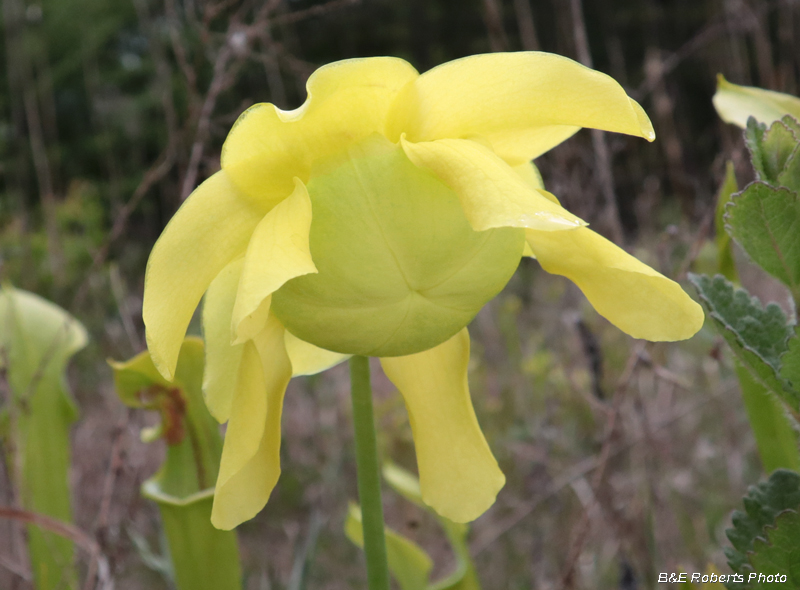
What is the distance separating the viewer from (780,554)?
0.37 meters

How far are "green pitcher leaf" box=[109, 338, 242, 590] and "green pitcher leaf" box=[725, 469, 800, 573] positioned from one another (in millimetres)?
342

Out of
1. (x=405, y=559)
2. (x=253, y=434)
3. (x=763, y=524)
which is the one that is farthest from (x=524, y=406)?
(x=253, y=434)

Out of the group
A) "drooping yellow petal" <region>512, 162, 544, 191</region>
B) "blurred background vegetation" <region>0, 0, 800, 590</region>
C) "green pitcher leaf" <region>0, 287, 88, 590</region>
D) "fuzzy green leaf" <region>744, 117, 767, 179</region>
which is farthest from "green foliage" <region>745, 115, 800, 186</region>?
"green pitcher leaf" <region>0, 287, 88, 590</region>

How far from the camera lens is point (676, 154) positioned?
1.66 meters

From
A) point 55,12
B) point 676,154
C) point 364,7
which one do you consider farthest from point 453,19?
point 676,154

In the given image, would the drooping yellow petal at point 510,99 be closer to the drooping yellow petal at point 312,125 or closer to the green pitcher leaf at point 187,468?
the drooping yellow petal at point 312,125

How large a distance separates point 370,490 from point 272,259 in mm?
141

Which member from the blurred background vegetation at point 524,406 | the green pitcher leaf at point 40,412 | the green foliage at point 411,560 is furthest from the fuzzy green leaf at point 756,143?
the green pitcher leaf at point 40,412

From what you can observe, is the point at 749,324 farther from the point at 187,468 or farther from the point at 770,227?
the point at 187,468

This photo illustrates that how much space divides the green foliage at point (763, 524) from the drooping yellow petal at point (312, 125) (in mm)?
298

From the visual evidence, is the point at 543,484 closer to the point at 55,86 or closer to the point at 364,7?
the point at 364,7

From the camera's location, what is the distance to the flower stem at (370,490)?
1.21ft

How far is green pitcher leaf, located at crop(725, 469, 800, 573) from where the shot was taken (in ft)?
1.27

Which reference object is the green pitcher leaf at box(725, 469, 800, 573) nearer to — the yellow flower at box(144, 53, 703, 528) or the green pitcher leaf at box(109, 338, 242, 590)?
the yellow flower at box(144, 53, 703, 528)
